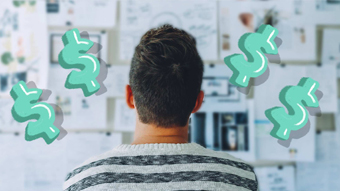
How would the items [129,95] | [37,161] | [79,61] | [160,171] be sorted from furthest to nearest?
[37,161]
[79,61]
[129,95]
[160,171]

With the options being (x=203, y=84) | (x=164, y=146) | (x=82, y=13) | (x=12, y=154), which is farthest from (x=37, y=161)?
(x=164, y=146)

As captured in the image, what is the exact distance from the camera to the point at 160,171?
0.49 meters

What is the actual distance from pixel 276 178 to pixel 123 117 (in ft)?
2.09

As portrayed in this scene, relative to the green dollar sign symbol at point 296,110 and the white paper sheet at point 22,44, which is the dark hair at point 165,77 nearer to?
the green dollar sign symbol at point 296,110

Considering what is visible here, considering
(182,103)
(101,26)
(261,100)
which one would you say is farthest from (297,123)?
(101,26)

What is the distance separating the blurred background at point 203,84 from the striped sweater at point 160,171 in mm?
613

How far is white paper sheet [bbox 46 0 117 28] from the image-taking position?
113 cm

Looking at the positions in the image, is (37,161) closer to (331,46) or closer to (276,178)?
(276,178)

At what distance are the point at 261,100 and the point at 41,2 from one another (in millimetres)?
908

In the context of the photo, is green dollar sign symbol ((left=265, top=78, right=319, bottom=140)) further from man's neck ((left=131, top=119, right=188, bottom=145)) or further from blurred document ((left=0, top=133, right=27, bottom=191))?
blurred document ((left=0, top=133, right=27, bottom=191))

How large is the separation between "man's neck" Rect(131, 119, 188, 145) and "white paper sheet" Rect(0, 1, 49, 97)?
0.69 meters

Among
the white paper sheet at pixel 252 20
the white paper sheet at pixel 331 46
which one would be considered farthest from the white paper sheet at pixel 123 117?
the white paper sheet at pixel 331 46

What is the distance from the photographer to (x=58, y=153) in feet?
3.71

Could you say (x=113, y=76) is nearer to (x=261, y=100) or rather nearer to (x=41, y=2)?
(x=41, y=2)
